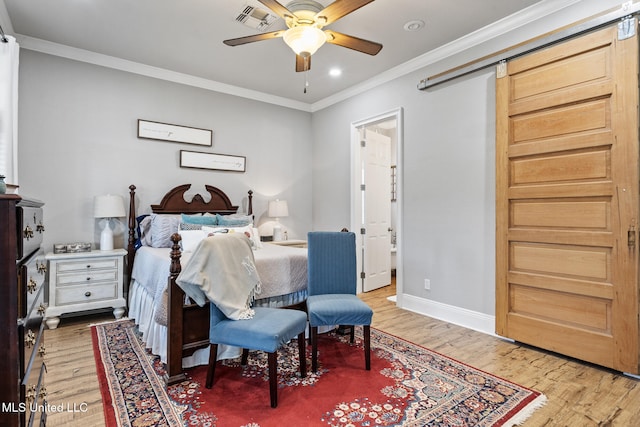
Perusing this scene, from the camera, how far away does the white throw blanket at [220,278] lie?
219cm

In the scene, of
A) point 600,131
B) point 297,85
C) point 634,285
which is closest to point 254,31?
point 297,85

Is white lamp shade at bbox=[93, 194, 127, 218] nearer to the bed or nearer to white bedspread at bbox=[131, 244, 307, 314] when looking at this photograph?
the bed

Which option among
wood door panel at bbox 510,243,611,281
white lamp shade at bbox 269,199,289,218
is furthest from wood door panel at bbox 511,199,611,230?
white lamp shade at bbox 269,199,289,218

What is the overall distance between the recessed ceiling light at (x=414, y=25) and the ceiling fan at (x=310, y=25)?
0.75 metres

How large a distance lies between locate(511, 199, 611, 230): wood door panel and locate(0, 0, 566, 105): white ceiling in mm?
1709

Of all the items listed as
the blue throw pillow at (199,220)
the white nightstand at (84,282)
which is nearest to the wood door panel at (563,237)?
the blue throw pillow at (199,220)

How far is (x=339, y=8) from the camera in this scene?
7.16 ft

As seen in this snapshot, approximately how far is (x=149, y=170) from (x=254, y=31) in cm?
211

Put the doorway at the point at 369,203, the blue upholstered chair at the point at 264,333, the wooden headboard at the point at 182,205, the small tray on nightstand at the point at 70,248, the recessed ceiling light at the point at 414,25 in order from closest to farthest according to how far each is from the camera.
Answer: the blue upholstered chair at the point at 264,333 < the recessed ceiling light at the point at 414,25 < the small tray on nightstand at the point at 70,248 < the wooden headboard at the point at 182,205 < the doorway at the point at 369,203

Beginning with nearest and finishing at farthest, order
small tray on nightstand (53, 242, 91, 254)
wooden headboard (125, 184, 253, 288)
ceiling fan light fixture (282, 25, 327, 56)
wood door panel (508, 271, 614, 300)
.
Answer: ceiling fan light fixture (282, 25, 327, 56) < wood door panel (508, 271, 614, 300) < small tray on nightstand (53, 242, 91, 254) < wooden headboard (125, 184, 253, 288)

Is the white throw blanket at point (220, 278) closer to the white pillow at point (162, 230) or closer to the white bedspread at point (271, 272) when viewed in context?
the white bedspread at point (271, 272)

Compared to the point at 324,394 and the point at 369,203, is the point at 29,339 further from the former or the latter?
the point at 369,203

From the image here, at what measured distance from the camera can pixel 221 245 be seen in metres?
2.34

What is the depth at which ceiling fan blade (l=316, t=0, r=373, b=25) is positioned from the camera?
2100 mm
